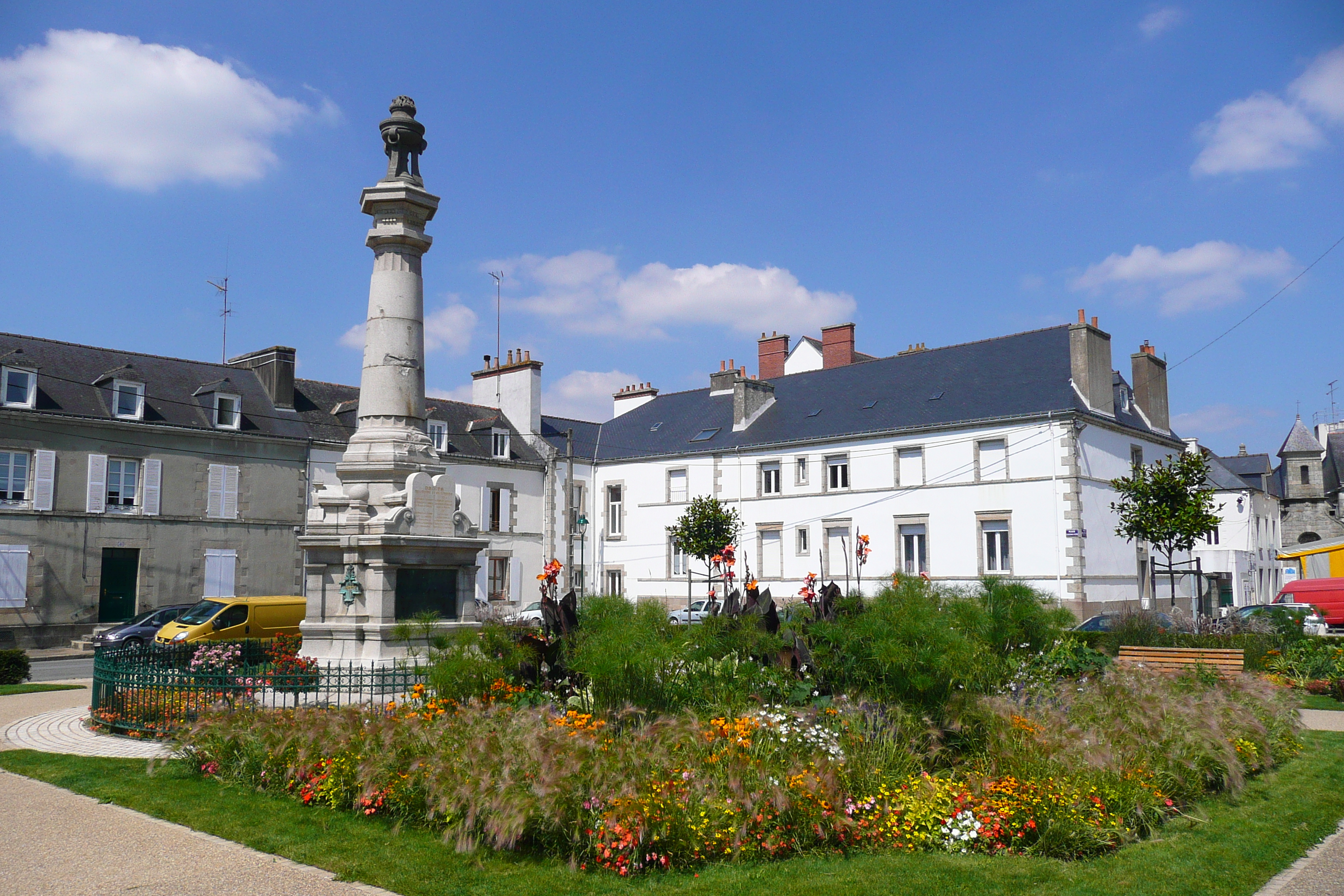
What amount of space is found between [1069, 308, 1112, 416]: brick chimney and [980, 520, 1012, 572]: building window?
4.46 m

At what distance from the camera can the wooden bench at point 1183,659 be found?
38.6ft

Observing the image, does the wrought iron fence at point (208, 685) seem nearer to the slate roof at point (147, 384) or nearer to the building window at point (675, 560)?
the slate roof at point (147, 384)

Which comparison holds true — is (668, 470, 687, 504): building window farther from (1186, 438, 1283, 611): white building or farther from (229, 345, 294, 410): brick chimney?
(1186, 438, 1283, 611): white building

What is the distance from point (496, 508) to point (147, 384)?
11832 mm

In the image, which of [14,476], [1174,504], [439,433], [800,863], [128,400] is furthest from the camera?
[439,433]

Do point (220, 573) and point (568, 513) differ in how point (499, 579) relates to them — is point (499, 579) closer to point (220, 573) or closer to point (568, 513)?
point (568, 513)

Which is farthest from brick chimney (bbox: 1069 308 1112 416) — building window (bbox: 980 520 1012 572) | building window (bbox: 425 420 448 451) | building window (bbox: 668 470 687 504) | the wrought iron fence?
the wrought iron fence

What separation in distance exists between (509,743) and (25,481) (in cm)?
2374

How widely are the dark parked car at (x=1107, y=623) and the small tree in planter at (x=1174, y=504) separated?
1630mm

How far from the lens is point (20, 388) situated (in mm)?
24500

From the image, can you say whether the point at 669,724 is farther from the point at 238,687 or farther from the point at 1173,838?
the point at 238,687

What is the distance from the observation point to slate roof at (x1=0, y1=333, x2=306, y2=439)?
83.1 ft

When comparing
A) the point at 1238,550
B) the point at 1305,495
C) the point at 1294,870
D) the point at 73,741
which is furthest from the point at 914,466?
the point at 1305,495

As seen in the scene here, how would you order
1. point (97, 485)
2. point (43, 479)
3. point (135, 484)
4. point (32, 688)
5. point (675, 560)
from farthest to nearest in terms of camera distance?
point (675, 560) < point (135, 484) < point (97, 485) < point (43, 479) < point (32, 688)
